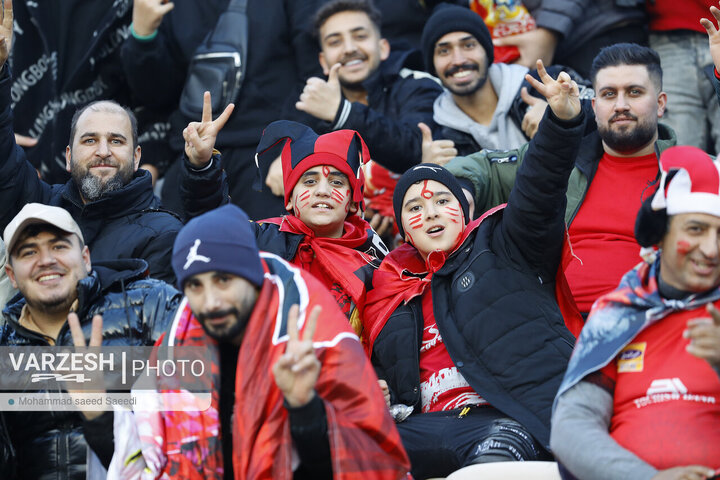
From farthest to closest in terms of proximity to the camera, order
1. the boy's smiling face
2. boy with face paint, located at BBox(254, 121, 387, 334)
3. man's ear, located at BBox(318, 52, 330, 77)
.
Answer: man's ear, located at BBox(318, 52, 330, 77) < the boy's smiling face < boy with face paint, located at BBox(254, 121, 387, 334)

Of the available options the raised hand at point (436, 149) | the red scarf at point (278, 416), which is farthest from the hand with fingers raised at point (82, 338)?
the raised hand at point (436, 149)

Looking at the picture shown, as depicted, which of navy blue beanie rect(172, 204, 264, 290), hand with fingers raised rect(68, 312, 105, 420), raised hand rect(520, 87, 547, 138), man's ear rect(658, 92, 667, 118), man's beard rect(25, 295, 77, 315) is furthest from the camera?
raised hand rect(520, 87, 547, 138)

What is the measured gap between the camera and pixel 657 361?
3.32m

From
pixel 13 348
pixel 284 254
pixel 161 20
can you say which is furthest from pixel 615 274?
pixel 161 20

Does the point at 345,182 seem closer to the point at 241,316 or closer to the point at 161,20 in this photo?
the point at 241,316

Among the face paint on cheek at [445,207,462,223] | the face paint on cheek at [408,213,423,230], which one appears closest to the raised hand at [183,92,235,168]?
the face paint on cheek at [408,213,423,230]

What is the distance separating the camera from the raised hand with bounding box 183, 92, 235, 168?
199 inches

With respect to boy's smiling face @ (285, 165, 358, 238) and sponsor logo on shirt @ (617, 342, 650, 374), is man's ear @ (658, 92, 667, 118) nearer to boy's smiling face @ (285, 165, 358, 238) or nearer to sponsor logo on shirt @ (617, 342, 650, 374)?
boy's smiling face @ (285, 165, 358, 238)

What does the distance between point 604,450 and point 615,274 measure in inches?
74.8

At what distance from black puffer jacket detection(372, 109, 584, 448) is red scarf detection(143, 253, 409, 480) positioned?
0.86 metres

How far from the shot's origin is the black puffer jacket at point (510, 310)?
166 inches

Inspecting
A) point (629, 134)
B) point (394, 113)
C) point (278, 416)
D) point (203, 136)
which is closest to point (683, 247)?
point (278, 416)

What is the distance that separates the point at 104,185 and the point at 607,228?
2520 millimetres

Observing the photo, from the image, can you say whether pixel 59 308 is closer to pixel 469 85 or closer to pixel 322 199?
pixel 322 199
